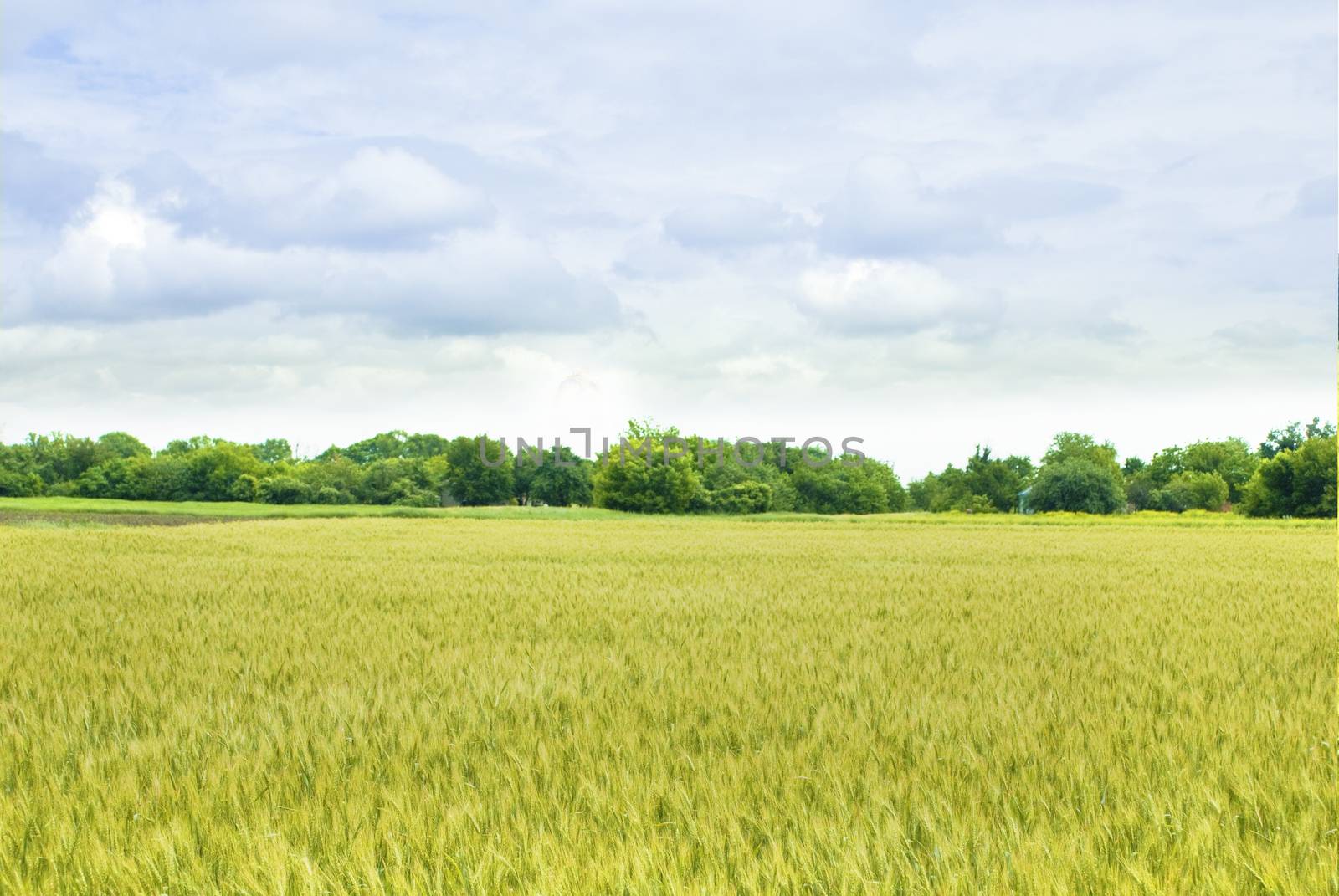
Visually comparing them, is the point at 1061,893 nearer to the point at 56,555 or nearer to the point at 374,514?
the point at 56,555

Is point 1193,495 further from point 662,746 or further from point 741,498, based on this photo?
point 662,746

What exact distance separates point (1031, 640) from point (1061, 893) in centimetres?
670

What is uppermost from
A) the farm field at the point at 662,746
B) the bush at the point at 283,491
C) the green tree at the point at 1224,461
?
the green tree at the point at 1224,461

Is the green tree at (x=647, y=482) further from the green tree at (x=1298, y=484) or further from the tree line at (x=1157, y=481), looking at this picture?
the green tree at (x=1298, y=484)

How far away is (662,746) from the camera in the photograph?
5.02 metres

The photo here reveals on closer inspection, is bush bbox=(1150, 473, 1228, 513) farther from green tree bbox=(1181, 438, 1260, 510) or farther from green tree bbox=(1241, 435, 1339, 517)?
green tree bbox=(1241, 435, 1339, 517)

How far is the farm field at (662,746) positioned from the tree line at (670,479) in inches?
2301

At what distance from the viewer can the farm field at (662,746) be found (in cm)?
347

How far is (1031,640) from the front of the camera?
933cm

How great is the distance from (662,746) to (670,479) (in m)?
63.7

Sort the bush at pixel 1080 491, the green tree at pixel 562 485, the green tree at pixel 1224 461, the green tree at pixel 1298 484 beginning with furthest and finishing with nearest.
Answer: the green tree at pixel 1224 461 → the green tree at pixel 562 485 → the bush at pixel 1080 491 → the green tree at pixel 1298 484

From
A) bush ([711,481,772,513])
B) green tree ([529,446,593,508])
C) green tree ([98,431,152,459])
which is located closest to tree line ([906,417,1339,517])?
bush ([711,481,772,513])

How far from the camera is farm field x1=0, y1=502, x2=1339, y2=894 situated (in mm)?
3469

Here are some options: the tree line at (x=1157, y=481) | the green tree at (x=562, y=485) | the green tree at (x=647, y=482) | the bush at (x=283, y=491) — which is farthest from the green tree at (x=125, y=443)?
the tree line at (x=1157, y=481)
